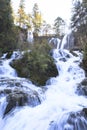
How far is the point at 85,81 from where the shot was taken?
14539 mm

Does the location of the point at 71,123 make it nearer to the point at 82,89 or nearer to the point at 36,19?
the point at 82,89

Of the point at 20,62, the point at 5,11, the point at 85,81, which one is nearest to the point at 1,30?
the point at 5,11

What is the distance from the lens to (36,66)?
16.6 m

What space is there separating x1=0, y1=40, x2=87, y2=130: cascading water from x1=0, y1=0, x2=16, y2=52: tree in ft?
33.7

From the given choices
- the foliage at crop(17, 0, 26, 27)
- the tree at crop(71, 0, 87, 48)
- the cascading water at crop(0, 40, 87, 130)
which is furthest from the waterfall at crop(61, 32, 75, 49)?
the cascading water at crop(0, 40, 87, 130)

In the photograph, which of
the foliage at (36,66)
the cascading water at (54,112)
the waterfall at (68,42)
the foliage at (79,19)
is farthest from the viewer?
the waterfall at (68,42)

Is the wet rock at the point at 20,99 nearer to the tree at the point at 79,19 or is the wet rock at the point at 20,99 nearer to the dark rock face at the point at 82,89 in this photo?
the dark rock face at the point at 82,89

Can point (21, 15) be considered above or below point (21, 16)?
above

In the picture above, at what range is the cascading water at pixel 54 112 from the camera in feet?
29.9

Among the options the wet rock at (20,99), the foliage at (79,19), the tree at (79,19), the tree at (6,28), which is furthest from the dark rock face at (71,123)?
the tree at (79,19)

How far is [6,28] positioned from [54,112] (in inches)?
664

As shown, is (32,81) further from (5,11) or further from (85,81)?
(5,11)

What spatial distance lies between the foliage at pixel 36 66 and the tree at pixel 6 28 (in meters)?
8.06

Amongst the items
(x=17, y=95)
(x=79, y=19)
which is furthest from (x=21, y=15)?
(x=17, y=95)
